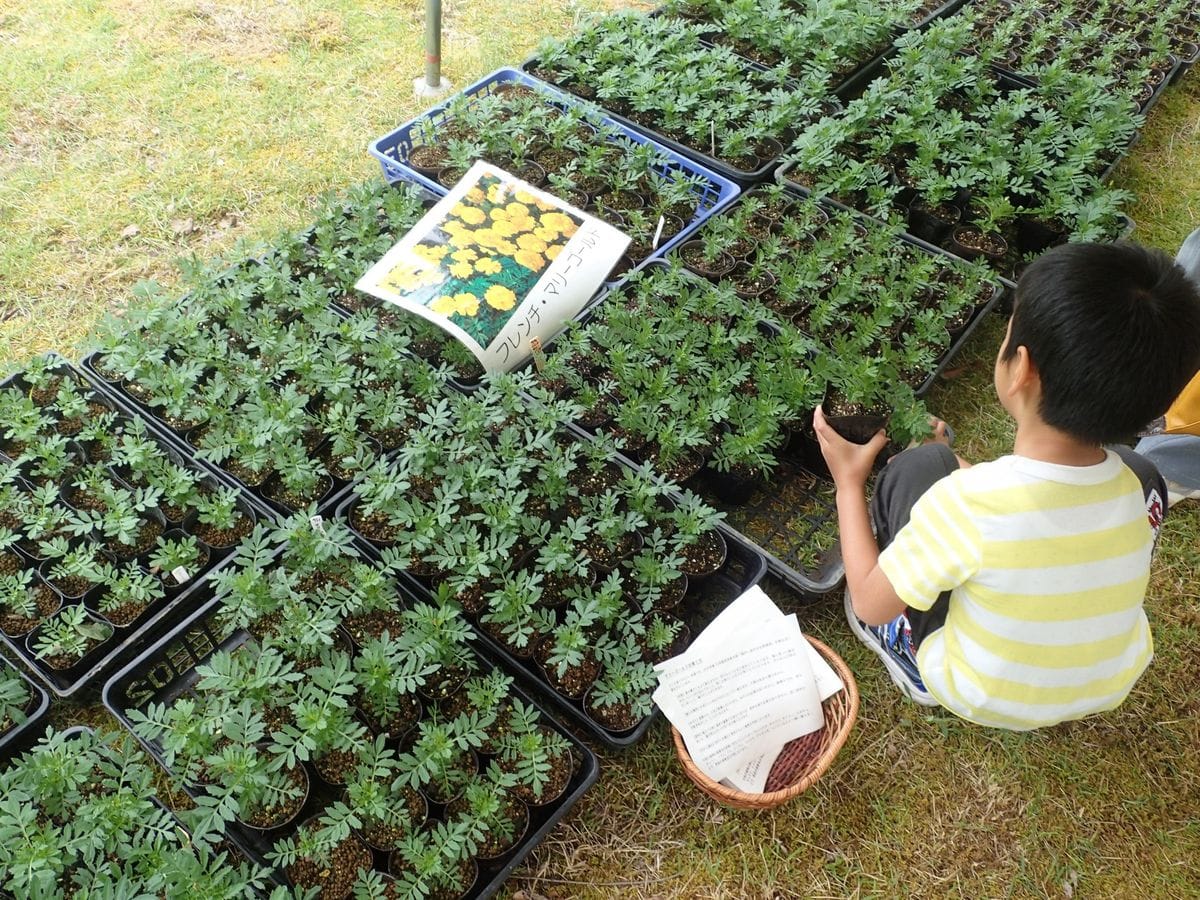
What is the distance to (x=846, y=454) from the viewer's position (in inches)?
89.8

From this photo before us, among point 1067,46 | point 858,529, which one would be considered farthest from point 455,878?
point 1067,46

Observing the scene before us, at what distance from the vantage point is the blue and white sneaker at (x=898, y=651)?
2.14m

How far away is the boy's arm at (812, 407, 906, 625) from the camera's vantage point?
185 centimetres

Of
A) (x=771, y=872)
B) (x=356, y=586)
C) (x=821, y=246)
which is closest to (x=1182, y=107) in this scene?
(x=821, y=246)

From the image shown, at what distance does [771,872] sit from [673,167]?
2.50 metres

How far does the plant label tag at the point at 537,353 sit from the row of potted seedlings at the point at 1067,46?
271 cm

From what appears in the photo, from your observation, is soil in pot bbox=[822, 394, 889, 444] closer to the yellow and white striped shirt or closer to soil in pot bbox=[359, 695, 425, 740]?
the yellow and white striped shirt

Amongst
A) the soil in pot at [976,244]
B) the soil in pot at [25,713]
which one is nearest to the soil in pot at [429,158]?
the soil in pot at [976,244]

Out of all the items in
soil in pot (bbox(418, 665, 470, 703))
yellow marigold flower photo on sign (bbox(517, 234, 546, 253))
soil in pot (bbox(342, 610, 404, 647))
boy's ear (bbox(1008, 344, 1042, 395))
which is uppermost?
boy's ear (bbox(1008, 344, 1042, 395))

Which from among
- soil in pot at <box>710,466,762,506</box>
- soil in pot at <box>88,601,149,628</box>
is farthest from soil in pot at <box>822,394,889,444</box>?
Answer: soil in pot at <box>88,601,149,628</box>

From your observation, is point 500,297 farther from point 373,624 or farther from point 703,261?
point 373,624

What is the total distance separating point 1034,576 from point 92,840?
1.88 m

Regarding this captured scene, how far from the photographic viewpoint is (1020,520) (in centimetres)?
161

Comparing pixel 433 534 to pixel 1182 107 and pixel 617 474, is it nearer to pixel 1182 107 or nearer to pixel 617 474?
pixel 617 474
